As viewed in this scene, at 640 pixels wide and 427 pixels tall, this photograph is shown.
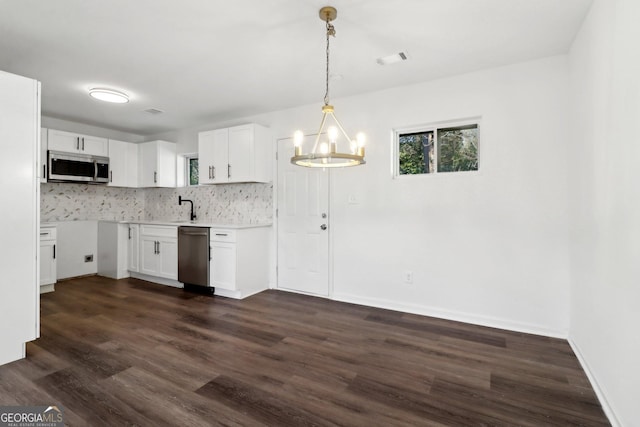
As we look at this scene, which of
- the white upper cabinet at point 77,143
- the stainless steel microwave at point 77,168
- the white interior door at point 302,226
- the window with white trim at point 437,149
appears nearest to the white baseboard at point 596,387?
the window with white trim at point 437,149

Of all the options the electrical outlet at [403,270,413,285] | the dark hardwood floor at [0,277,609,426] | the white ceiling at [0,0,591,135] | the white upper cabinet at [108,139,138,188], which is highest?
the white ceiling at [0,0,591,135]

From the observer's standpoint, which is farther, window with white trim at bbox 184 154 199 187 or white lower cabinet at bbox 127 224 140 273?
window with white trim at bbox 184 154 199 187

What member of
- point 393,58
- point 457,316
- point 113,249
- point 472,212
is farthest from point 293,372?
point 113,249

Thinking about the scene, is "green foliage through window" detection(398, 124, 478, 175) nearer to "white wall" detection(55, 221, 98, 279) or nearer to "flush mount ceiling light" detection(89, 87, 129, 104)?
"flush mount ceiling light" detection(89, 87, 129, 104)

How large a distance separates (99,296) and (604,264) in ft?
16.7

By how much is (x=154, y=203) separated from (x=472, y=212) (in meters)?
5.42

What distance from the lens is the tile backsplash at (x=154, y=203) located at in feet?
15.6

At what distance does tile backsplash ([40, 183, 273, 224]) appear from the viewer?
4.74m

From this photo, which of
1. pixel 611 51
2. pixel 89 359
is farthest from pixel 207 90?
pixel 611 51

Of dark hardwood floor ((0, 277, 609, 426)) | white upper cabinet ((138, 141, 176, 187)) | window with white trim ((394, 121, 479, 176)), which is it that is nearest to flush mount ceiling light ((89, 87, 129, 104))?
white upper cabinet ((138, 141, 176, 187))

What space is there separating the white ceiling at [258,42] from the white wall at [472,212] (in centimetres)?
24

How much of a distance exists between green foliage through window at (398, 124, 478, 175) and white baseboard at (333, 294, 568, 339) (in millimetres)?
1490

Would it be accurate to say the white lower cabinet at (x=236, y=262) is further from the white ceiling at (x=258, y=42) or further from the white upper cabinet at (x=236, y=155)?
the white ceiling at (x=258, y=42)

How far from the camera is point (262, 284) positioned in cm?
437
